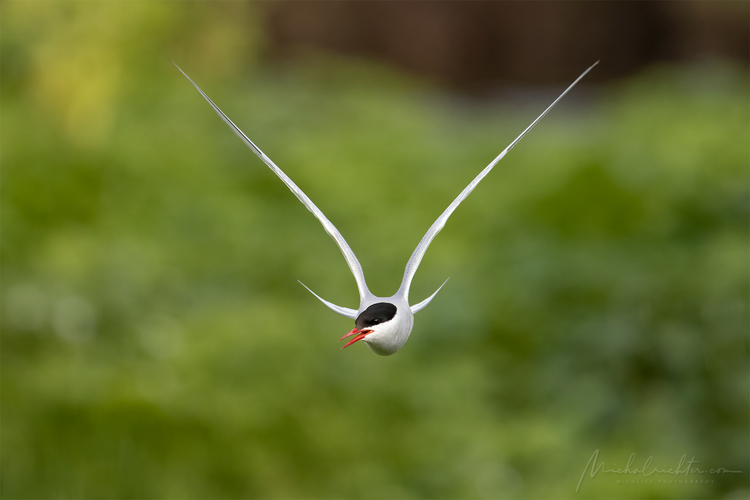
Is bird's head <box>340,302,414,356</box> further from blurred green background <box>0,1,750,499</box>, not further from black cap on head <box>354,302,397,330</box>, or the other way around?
blurred green background <box>0,1,750,499</box>

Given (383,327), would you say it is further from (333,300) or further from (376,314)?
(333,300)

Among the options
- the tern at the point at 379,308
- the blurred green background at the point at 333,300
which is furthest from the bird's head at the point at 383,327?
the blurred green background at the point at 333,300

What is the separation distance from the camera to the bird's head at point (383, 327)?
0.34m

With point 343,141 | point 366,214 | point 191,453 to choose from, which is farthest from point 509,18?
point 191,453

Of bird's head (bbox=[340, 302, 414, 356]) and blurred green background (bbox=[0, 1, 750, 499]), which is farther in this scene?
blurred green background (bbox=[0, 1, 750, 499])

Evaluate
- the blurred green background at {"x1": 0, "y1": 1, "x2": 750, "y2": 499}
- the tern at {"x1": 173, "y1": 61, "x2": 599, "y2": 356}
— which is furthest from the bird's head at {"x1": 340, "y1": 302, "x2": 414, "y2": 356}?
the blurred green background at {"x1": 0, "y1": 1, "x2": 750, "y2": 499}

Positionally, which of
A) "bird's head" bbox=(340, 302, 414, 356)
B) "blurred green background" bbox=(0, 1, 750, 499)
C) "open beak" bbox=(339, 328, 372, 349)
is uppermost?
"bird's head" bbox=(340, 302, 414, 356)

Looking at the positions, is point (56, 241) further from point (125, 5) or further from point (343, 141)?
point (343, 141)

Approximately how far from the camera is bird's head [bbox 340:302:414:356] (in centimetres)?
34

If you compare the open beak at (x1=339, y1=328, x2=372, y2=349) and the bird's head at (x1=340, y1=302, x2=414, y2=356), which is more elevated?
the bird's head at (x1=340, y1=302, x2=414, y2=356)

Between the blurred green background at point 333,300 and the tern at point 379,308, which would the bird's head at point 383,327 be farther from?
the blurred green background at point 333,300

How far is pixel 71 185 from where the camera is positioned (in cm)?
570

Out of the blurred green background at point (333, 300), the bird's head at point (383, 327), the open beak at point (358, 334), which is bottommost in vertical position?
the blurred green background at point (333, 300)

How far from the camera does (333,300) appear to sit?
15.4ft
